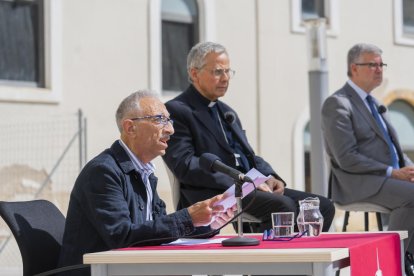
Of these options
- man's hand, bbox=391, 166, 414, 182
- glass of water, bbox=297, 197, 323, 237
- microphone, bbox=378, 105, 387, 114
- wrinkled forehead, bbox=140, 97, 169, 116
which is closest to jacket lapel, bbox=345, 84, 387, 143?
Result: microphone, bbox=378, 105, 387, 114

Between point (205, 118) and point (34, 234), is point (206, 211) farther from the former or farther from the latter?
point (205, 118)

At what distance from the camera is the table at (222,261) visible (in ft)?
11.9

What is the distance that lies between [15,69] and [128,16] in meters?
1.77

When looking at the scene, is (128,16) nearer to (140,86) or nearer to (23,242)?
(140,86)

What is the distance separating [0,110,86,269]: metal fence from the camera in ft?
38.4

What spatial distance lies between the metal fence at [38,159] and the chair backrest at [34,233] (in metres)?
6.75

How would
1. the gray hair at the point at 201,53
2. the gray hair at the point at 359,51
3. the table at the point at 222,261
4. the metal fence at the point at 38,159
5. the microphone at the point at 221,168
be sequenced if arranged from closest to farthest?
the table at the point at 222,261
the microphone at the point at 221,168
the gray hair at the point at 201,53
the gray hair at the point at 359,51
the metal fence at the point at 38,159

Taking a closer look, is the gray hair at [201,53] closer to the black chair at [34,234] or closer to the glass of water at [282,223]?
the black chair at [34,234]

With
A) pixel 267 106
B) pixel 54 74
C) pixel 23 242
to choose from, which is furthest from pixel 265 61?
pixel 23 242

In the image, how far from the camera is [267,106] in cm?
1488

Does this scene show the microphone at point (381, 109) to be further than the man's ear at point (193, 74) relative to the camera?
Yes

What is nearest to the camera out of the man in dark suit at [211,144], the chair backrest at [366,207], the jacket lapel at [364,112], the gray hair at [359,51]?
the man in dark suit at [211,144]

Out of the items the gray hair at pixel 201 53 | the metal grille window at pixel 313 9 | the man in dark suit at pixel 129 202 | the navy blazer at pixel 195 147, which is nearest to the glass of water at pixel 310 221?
the man in dark suit at pixel 129 202

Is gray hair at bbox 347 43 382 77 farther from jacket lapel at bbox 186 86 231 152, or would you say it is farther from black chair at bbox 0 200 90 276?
black chair at bbox 0 200 90 276
